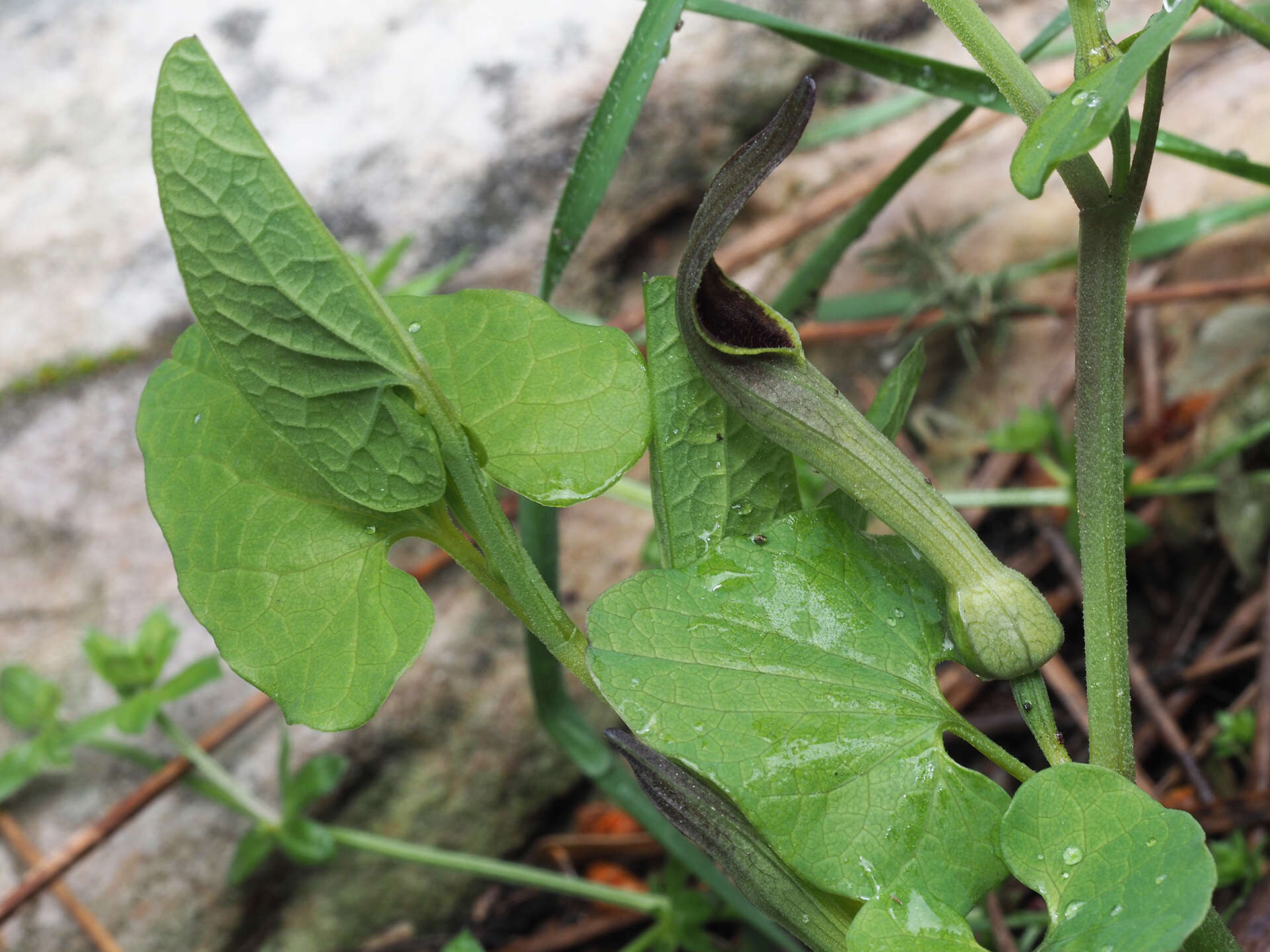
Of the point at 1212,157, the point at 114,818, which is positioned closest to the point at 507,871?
the point at 114,818

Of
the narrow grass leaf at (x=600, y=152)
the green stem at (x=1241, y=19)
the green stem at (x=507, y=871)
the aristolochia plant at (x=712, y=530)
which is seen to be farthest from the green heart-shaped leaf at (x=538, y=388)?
the green stem at (x=507, y=871)

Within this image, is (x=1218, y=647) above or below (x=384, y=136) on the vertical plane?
below

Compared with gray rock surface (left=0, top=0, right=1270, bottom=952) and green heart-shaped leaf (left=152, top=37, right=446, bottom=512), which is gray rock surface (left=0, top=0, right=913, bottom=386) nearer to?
gray rock surface (left=0, top=0, right=1270, bottom=952)

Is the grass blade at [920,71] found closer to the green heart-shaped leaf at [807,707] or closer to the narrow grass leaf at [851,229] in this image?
the narrow grass leaf at [851,229]

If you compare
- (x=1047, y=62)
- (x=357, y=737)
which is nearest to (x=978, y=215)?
(x=1047, y=62)

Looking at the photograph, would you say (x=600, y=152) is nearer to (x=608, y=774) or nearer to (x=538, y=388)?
(x=538, y=388)

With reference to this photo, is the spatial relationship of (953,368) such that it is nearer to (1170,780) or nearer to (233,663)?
(1170,780)
